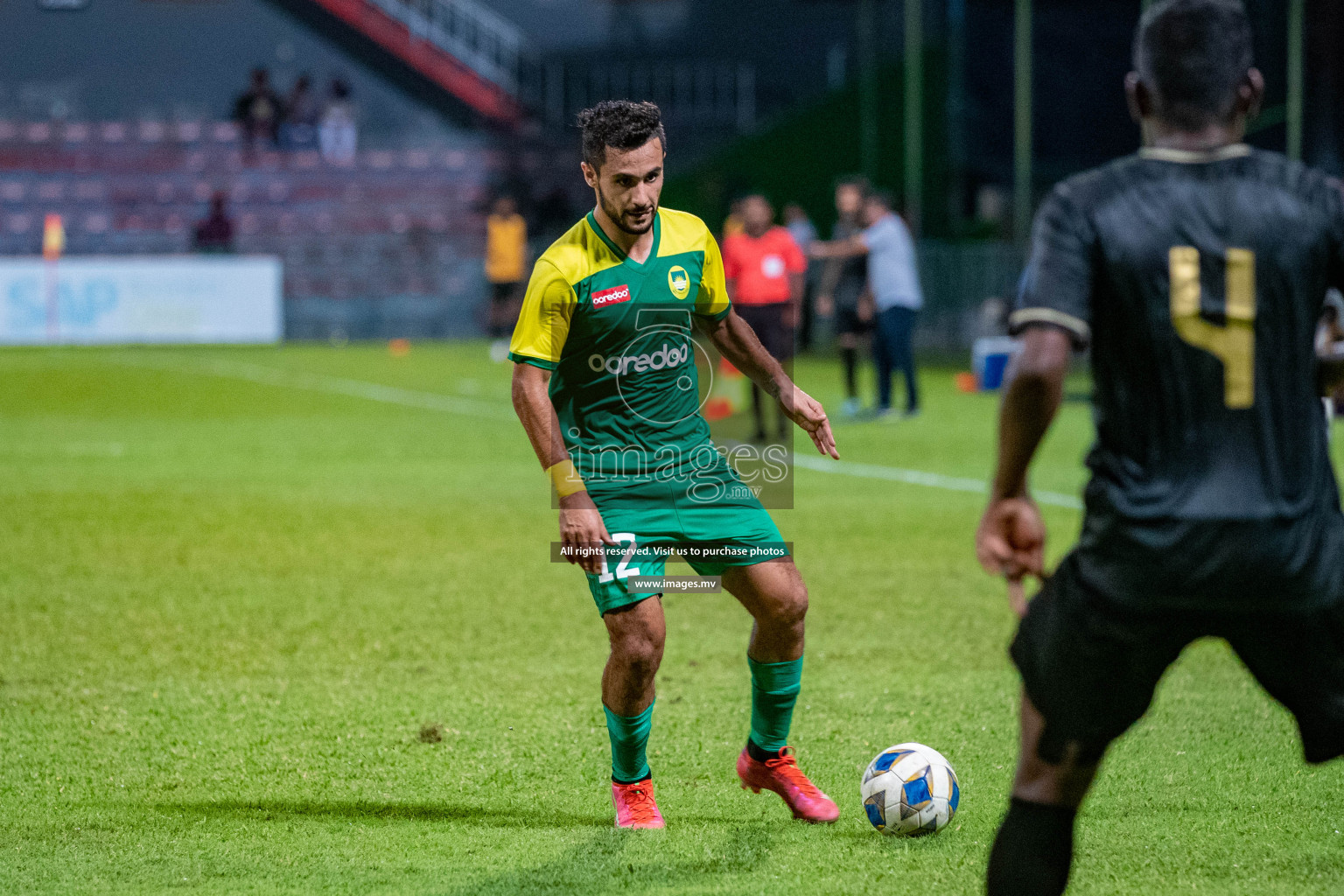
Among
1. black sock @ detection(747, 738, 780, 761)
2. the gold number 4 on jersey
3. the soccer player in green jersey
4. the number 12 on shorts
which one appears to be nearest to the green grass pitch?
black sock @ detection(747, 738, 780, 761)

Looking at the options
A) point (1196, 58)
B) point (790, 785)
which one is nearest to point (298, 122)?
point (790, 785)

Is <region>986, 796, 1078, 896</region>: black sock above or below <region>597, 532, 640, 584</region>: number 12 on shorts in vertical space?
below

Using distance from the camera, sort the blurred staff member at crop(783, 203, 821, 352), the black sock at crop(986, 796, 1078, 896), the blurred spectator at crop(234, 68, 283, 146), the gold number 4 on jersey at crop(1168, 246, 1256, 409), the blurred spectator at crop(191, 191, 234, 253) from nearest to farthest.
A: the gold number 4 on jersey at crop(1168, 246, 1256, 409), the black sock at crop(986, 796, 1078, 896), the blurred staff member at crop(783, 203, 821, 352), the blurred spectator at crop(191, 191, 234, 253), the blurred spectator at crop(234, 68, 283, 146)

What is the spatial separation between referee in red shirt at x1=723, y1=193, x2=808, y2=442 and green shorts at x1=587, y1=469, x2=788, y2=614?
8.94m

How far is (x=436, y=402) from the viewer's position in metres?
18.0

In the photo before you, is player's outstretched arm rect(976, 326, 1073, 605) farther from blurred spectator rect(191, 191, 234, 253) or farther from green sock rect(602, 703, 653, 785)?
blurred spectator rect(191, 191, 234, 253)

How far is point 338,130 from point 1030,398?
31.7 meters

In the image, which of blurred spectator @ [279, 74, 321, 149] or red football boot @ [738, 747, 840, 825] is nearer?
red football boot @ [738, 747, 840, 825]

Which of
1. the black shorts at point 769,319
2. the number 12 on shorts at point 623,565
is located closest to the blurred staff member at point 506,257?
the black shorts at point 769,319

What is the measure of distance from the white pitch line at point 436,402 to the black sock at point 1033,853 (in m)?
7.23

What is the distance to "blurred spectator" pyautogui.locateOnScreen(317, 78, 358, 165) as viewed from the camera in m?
32.8

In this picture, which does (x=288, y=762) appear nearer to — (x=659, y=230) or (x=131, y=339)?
(x=659, y=230)

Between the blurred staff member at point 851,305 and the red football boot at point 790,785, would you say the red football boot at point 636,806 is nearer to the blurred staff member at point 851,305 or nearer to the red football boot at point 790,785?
the red football boot at point 790,785

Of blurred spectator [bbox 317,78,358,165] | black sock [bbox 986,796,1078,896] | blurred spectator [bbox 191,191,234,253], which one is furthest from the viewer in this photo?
blurred spectator [bbox 317,78,358,165]
